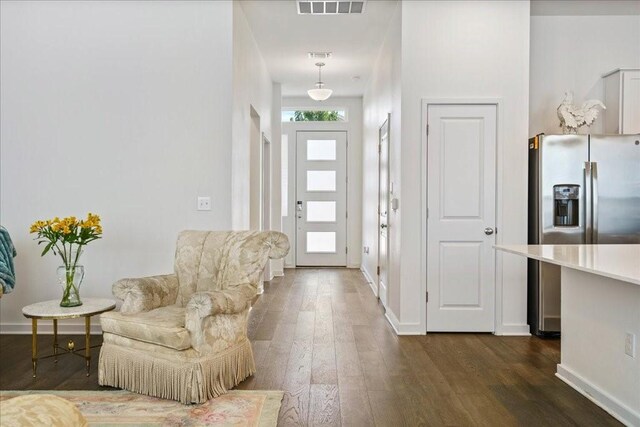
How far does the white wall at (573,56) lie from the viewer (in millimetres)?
4645

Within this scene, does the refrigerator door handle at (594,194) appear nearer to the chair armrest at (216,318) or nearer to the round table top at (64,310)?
the chair armrest at (216,318)

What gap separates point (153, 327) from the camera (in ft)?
9.04

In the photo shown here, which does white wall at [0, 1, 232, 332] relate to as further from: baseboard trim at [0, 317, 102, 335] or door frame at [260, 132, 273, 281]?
door frame at [260, 132, 273, 281]

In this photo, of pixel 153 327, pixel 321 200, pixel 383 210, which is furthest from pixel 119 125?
pixel 321 200

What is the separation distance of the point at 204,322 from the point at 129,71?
8.35 ft

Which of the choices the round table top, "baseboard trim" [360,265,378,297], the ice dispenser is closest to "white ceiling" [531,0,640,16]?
the ice dispenser

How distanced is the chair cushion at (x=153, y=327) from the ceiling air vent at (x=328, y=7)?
2.92m

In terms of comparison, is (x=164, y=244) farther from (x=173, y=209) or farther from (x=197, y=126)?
(x=197, y=126)

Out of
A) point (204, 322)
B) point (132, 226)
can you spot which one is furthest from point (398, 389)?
point (132, 226)

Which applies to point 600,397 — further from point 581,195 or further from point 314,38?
point 314,38

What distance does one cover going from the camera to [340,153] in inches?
334

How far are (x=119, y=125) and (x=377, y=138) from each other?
10.2 ft

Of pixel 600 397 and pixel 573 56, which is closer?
pixel 600 397

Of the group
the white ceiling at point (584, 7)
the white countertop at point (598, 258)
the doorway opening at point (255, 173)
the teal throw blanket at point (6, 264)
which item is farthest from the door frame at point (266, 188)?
the white countertop at point (598, 258)
